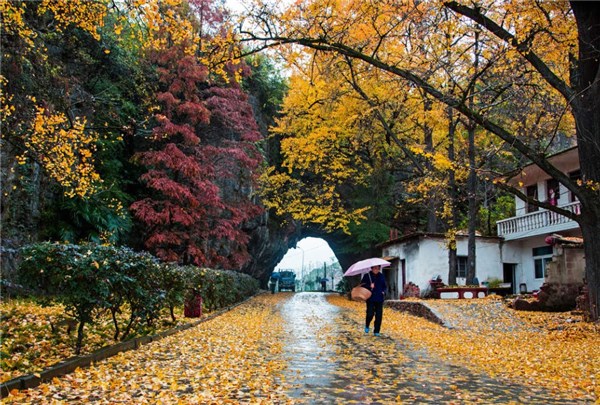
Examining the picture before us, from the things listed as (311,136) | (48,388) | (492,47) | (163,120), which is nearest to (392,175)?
(311,136)

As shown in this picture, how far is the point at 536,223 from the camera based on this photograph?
88.2 feet

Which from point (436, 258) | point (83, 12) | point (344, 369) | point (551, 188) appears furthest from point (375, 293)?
point (551, 188)

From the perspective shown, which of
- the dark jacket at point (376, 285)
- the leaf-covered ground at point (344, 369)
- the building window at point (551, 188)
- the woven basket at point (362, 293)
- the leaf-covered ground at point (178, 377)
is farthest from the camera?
the building window at point (551, 188)

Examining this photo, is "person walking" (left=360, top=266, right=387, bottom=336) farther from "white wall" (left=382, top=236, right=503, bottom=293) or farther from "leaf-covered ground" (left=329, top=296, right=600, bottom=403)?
"white wall" (left=382, top=236, right=503, bottom=293)

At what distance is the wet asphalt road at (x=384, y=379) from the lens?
546 cm

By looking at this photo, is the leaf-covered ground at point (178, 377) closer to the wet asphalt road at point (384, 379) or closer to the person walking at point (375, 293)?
the wet asphalt road at point (384, 379)

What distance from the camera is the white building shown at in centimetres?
2656

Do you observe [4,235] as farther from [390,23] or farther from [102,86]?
[390,23]

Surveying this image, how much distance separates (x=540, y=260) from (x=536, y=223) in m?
2.38

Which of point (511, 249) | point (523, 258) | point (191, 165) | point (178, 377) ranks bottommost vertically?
point (178, 377)

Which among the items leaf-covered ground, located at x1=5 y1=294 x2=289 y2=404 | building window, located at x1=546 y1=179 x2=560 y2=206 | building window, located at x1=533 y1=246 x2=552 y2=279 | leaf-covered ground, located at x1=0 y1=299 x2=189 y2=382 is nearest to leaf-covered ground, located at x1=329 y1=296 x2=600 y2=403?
leaf-covered ground, located at x1=5 y1=294 x2=289 y2=404

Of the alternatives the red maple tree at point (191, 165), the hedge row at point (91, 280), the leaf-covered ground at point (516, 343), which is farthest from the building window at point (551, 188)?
the hedge row at point (91, 280)

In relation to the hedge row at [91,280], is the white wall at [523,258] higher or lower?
higher

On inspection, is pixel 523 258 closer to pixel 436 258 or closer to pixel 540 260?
pixel 540 260
